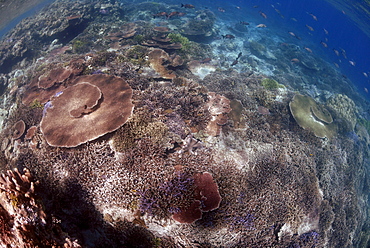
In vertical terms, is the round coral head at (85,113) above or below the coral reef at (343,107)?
above

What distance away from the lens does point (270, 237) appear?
471cm

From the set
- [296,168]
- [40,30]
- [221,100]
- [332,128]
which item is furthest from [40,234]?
[40,30]

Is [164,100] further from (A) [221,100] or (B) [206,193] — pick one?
(B) [206,193]

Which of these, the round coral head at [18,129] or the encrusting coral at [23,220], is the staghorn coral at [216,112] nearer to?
the encrusting coral at [23,220]

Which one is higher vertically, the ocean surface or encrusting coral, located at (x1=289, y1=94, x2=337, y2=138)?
the ocean surface

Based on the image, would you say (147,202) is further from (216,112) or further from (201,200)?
(216,112)

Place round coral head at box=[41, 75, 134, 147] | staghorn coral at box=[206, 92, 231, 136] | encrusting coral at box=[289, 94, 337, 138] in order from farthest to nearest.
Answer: encrusting coral at box=[289, 94, 337, 138]
staghorn coral at box=[206, 92, 231, 136]
round coral head at box=[41, 75, 134, 147]

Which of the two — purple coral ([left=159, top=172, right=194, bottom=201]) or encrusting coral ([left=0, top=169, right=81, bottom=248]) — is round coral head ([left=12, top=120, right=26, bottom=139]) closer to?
encrusting coral ([left=0, top=169, right=81, bottom=248])

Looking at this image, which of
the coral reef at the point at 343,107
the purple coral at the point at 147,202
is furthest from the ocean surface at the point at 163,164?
the coral reef at the point at 343,107

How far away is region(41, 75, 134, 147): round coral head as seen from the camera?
4055mm

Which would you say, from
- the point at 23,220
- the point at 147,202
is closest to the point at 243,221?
the point at 147,202

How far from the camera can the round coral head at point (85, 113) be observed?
4055mm

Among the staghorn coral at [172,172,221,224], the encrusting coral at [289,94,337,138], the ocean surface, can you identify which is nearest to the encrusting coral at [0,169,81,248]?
the ocean surface

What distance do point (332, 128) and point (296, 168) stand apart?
17.9ft
